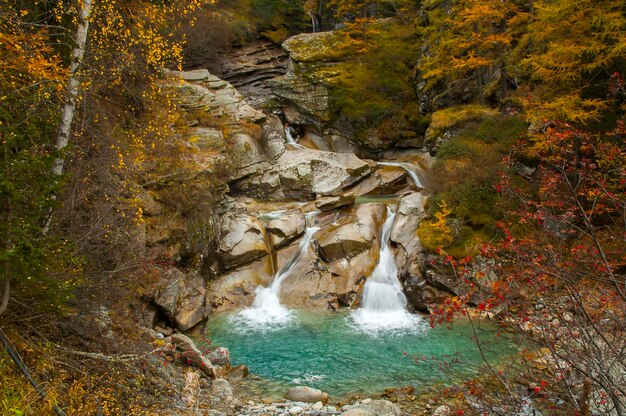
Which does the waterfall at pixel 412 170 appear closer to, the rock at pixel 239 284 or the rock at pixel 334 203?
the rock at pixel 334 203

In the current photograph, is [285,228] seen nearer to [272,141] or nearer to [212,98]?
[272,141]

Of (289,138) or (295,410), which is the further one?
(289,138)

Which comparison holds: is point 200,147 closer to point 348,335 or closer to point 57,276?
point 348,335

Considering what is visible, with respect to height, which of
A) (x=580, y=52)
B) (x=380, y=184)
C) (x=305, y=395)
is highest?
(x=580, y=52)

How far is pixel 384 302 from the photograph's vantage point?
13203 millimetres

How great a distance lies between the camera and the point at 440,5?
81.2 feet

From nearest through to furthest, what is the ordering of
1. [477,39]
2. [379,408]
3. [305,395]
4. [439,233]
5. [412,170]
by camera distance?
[379,408]
[305,395]
[439,233]
[477,39]
[412,170]

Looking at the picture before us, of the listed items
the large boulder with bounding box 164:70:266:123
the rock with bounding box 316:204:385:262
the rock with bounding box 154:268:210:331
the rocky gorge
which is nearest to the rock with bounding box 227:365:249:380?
the rocky gorge

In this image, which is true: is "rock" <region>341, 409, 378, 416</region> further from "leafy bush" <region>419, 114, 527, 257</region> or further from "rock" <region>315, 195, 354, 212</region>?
"rock" <region>315, 195, 354, 212</region>

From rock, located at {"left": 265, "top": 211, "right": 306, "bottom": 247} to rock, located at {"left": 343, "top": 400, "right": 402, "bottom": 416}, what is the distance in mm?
8400

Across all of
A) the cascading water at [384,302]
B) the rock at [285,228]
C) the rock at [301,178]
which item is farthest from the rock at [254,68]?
the cascading water at [384,302]

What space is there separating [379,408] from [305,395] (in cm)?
159

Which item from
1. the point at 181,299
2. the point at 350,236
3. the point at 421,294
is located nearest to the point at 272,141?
the point at 350,236

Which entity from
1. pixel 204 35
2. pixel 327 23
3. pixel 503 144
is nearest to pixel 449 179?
pixel 503 144
